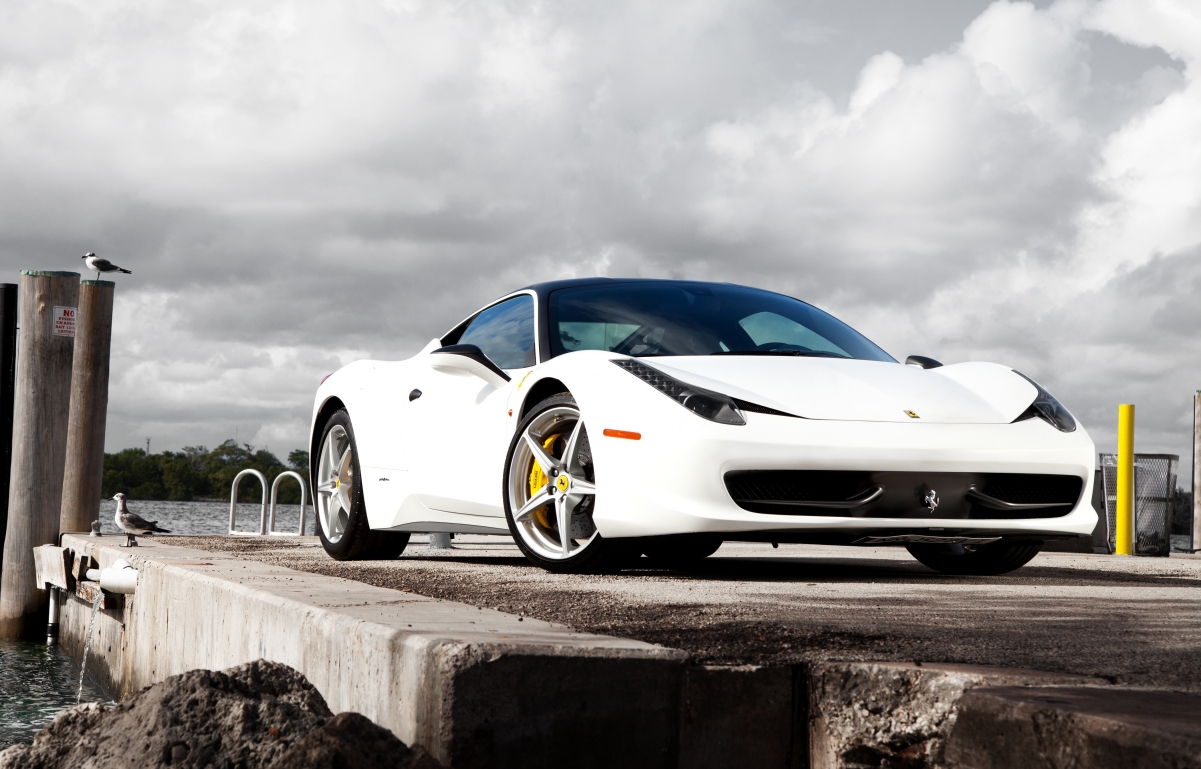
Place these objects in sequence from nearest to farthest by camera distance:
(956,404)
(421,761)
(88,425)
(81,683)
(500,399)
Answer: (421,761) < (956,404) < (500,399) < (81,683) < (88,425)

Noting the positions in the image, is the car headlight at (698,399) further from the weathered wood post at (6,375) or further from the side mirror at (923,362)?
the weathered wood post at (6,375)

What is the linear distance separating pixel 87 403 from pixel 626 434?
22.0ft

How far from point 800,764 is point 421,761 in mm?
768

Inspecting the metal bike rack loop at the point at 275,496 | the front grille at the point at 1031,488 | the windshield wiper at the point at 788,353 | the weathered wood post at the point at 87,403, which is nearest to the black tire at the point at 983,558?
the front grille at the point at 1031,488

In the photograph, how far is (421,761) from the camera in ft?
6.77

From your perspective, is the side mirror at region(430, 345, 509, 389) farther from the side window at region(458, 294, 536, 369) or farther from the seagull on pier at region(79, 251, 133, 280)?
the seagull on pier at region(79, 251, 133, 280)

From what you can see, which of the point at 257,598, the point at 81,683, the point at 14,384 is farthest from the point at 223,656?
the point at 14,384

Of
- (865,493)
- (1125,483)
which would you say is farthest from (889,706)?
(1125,483)

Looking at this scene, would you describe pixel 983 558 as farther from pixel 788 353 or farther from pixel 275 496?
pixel 275 496

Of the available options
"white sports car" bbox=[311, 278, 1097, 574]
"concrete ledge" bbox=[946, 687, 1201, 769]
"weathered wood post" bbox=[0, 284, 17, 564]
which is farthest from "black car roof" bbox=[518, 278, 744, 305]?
"weathered wood post" bbox=[0, 284, 17, 564]

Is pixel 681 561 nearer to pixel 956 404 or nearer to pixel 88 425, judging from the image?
pixel 956 404

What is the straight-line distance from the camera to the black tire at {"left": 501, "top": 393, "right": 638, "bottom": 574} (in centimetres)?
442

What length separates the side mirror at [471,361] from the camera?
207 inches

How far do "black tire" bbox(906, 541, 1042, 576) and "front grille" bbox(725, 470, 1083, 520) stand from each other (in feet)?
2.41
